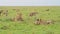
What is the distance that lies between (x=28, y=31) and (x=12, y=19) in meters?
0.29

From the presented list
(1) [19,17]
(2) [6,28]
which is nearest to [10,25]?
(2) [6,28]

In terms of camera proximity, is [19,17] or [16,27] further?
[19,17]

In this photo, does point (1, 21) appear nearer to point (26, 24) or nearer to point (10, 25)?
point (10, 25)

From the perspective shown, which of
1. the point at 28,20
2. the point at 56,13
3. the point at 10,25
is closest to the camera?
the point at 10,25

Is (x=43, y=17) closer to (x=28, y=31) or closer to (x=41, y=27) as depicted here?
(x=41, y=27)

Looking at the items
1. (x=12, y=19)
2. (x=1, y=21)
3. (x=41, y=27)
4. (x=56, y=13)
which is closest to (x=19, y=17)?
(x=12, y=19)

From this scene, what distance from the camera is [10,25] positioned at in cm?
118

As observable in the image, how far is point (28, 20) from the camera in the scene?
1287mm

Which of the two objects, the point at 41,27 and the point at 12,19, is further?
the point at 12,19

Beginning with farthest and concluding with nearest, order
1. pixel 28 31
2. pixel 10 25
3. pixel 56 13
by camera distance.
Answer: pixel 56 13 < pixel 10 25 < pixel 28 31

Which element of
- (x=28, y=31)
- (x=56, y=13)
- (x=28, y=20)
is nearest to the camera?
(x=28, y=31)

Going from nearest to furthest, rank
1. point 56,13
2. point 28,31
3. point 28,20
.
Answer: point 28,31
point 28,20
point 56,13

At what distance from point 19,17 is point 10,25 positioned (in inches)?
6.9

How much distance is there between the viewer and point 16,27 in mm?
1143
